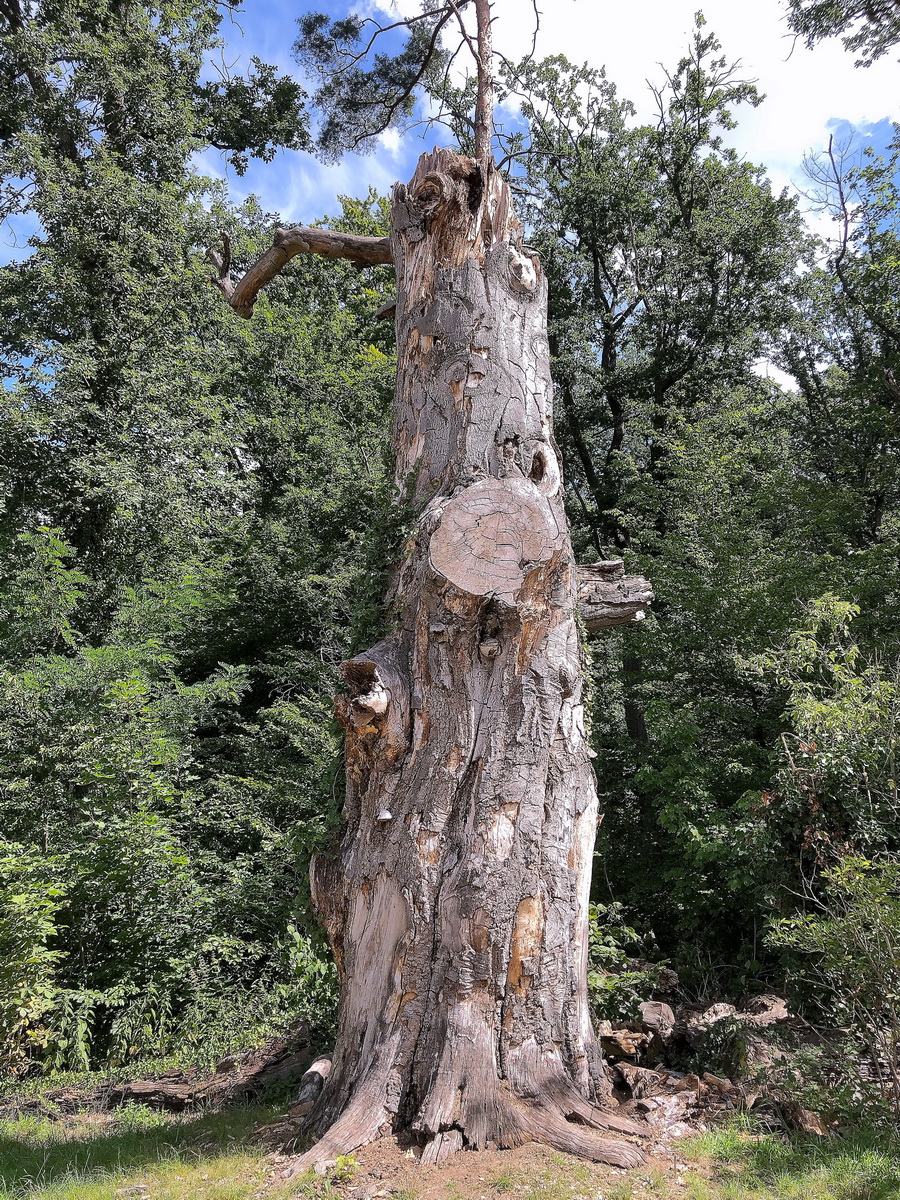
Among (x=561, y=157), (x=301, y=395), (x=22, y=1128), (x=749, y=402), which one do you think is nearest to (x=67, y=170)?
(x=301, y=395)

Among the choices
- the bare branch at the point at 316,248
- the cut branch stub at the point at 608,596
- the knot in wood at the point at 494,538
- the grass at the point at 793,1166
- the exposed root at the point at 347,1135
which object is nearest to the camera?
the grass at the point at 793,1166

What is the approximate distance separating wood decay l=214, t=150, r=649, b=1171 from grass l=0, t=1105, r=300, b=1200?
377 mm

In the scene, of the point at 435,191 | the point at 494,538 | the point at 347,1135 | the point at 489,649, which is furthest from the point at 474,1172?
the point at 435,191

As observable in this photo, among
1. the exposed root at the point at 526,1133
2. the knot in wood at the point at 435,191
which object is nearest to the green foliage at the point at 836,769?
the exposed root at the point at 526,1133

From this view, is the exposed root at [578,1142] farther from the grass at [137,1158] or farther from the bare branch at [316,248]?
the bare branch at [316,248]

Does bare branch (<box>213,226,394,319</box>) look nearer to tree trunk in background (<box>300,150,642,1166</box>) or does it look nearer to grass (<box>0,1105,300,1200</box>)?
tree trunk in background (<box>300,150,642,1166</box>)

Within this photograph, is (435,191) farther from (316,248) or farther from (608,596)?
(608,596)

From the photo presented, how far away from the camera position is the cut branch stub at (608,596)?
471cm

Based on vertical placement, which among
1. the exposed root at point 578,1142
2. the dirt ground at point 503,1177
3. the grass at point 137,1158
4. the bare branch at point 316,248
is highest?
the bare branch at point 316,248

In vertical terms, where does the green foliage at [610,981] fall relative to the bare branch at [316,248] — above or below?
below

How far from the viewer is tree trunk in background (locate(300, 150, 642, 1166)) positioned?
3.33 meters

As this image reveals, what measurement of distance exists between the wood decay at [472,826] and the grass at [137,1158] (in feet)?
1.24

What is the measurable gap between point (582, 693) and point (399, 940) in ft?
5.38

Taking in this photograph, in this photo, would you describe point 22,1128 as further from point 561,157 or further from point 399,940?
point 561,157
